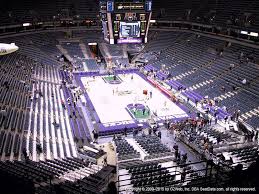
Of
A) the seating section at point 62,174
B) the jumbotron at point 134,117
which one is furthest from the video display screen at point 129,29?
the seating section at point 62,174

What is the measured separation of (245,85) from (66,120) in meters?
19.5

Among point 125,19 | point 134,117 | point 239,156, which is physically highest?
point 125,19

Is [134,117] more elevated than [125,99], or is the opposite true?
[125,99]

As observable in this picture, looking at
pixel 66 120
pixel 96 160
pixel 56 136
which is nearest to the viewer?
pixel 96 160

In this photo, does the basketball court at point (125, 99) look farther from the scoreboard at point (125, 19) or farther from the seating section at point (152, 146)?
the scoreboard at point (125, 19)

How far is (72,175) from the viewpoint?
59.6 ft

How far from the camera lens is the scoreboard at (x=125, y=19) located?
36906mm

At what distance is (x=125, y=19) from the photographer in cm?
3769

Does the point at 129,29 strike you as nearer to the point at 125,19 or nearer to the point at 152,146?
the point at 125,19

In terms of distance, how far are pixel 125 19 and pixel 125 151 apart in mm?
18936

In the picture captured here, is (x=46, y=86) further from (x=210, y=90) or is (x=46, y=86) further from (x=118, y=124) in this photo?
(x=210, y=90)

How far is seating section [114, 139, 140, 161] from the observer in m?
22.8

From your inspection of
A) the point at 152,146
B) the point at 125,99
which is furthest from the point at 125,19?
the point at 152,146

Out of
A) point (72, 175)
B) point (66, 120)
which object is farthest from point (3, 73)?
point (72, 175)
